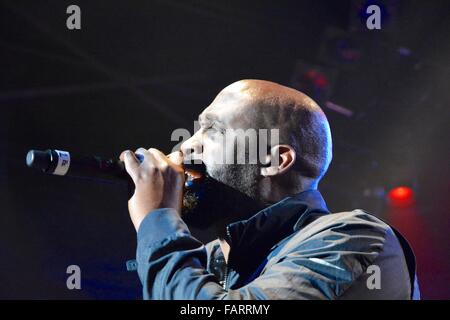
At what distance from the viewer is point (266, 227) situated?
1.52 meters

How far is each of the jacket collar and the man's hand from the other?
21 centimetres

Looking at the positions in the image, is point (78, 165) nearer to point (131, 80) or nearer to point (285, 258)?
point (285, 258)

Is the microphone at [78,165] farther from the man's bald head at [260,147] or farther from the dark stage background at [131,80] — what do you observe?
the dark stage background at [131,80]

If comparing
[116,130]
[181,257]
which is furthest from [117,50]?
[181,257]

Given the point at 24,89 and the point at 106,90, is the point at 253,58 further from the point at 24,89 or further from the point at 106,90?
the point at 24,89

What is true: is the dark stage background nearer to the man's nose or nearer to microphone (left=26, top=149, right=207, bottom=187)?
the man's nose

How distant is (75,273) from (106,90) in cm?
123

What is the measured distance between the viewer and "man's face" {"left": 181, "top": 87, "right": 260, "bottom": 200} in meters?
1.63

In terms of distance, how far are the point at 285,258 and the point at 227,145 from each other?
0.44 m

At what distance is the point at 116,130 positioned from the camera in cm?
381

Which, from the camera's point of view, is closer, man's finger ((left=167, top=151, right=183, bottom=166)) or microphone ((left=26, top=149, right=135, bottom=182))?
microphone ((left=26, top=149, right=135, bottom=182))
